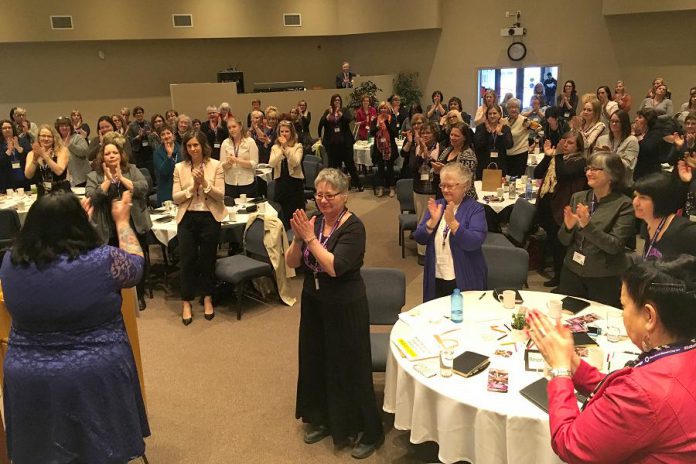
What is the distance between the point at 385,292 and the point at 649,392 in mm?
2622

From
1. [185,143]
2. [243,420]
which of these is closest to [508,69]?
[185,143]

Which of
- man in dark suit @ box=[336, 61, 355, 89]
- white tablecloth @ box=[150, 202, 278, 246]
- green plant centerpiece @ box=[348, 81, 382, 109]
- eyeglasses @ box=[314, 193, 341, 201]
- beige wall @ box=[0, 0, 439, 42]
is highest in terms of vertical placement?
beige wall @ box=[0, 0, 439, 42]

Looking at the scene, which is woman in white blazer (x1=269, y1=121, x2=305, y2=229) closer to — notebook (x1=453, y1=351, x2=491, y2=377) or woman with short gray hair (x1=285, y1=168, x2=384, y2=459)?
woman with short gray hair (x1=285, y1=168, x2=384, y2=459)

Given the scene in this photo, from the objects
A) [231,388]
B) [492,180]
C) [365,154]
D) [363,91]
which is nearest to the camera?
[231,388]

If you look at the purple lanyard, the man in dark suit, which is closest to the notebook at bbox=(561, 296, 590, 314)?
the purple lanyard

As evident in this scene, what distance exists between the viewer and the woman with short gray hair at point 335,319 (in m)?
3.44

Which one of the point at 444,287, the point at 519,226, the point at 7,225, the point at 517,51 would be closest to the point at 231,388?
the point at 444,287

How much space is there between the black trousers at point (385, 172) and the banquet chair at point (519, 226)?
4621 millimetres

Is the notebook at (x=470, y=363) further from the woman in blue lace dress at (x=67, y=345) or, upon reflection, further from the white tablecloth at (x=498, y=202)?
the white tablecloth at (x=498, y=202)

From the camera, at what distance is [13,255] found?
2.66m

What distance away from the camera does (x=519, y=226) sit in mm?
6277

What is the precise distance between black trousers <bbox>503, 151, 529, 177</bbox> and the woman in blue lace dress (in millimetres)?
6743

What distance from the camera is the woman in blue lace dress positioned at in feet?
8.64

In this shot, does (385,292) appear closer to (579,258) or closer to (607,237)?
(579,258)
